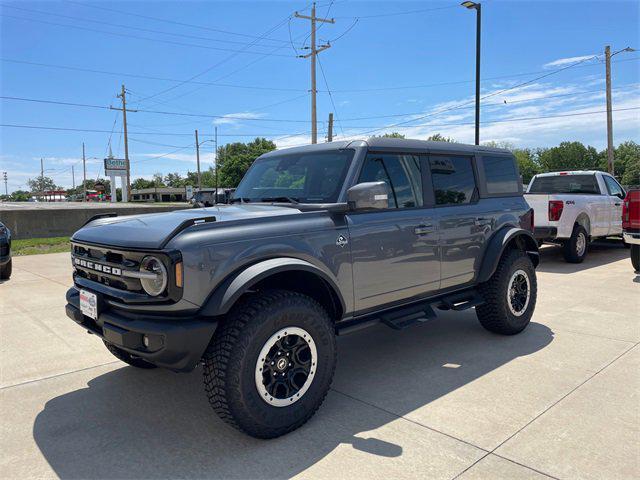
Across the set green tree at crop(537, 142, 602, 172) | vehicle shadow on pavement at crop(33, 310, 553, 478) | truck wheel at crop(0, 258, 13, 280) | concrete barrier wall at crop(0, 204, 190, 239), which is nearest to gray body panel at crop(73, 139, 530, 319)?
vehicle shadow on pavement at crop(33, 310, 553, 478)

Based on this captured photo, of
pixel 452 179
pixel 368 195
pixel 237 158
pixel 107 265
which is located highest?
pixel 237 158

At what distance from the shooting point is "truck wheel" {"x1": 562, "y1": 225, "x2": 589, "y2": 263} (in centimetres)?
971

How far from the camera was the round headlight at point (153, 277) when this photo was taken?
272 centimetres

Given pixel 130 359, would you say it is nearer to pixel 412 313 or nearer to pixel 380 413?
pixel 380 413

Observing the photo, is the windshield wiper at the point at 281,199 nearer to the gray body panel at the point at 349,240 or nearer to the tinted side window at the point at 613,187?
the gray body panel at the point at 349,240

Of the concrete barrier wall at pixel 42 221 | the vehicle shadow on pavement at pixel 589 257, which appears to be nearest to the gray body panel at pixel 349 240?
the vehicle shadow on pavement at pixel 589 257

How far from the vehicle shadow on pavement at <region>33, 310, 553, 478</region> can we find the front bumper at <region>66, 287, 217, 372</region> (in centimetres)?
57

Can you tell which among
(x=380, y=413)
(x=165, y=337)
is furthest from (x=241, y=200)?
(x=380, y=413)

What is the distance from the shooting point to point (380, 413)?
10.8 ft

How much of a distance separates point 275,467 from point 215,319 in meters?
0.90

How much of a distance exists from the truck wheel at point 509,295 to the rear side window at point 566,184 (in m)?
7.05

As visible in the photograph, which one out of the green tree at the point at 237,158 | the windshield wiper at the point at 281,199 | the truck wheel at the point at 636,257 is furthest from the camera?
the green tree at the point at 237,158

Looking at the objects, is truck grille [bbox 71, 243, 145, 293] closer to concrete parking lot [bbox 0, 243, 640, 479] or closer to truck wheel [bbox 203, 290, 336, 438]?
truck wheel [bbox 203, 290, 336, 438]

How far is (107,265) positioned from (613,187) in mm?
11902
